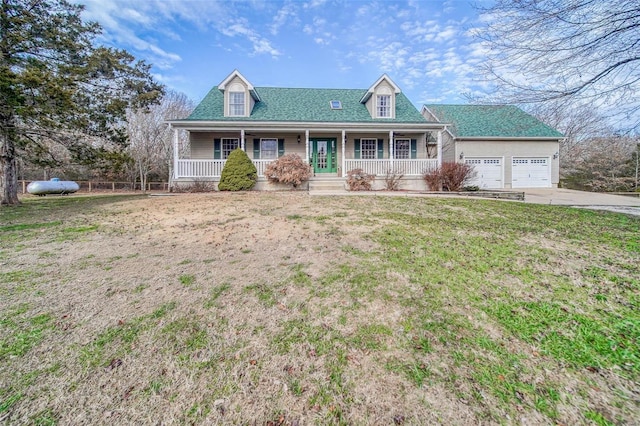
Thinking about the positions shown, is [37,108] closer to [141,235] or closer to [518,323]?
[141,235]

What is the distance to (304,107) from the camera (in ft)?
53.4

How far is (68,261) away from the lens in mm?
4270

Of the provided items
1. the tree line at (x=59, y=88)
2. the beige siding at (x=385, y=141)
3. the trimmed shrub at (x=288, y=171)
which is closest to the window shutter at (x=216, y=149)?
the tree line at (x=59, y=88)

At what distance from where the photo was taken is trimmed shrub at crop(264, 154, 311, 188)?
42.2 ft

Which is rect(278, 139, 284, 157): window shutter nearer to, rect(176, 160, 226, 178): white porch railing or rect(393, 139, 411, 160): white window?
rect(176, 160, 226, 178): white porch railing

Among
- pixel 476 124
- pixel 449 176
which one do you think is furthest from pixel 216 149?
pixel 476 124

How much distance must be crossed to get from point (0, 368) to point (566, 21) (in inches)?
400

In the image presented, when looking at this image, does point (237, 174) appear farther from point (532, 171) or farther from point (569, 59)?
point (532, 171)

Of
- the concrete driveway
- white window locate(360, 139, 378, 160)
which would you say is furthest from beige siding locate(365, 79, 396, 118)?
the concrete driveway

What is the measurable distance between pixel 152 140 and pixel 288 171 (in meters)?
20.7

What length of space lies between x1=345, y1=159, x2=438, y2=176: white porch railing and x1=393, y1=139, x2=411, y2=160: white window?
231cm

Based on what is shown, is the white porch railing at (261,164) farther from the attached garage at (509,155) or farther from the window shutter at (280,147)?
the attached garage at (509,155)

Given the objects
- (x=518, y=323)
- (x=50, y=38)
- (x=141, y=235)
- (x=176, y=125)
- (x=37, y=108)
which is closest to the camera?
(x=518, y=323)

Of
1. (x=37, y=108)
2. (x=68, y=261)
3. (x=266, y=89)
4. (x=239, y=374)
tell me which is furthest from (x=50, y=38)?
(x=239, y=374)
